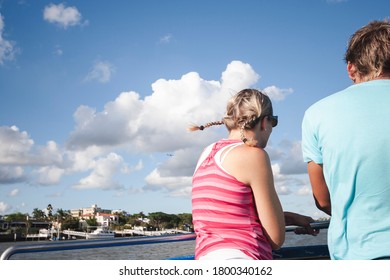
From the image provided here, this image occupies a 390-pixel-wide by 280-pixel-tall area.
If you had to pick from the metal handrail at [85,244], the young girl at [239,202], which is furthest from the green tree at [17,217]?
the young girl at [239,202]

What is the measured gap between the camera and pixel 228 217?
5.90 ft

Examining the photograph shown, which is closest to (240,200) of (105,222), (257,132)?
(257,132)

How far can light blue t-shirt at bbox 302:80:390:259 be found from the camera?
1463 mm

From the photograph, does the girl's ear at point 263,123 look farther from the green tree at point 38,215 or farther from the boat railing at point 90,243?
the green tree at point 38,215

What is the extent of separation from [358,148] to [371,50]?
0.44 metres

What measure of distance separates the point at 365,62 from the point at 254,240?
0.87 metres

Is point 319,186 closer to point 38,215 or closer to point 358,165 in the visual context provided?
point 358,165

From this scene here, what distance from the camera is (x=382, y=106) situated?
1543mm

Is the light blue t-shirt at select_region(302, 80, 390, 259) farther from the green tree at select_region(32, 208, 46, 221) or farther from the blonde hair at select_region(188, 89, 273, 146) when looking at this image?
the green tree at select_region(32, 208, 46, 221)

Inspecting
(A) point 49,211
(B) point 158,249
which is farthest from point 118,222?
(B) point 158,249

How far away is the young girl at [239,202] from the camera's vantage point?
1.78 metres

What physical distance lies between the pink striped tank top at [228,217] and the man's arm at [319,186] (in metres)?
0.28

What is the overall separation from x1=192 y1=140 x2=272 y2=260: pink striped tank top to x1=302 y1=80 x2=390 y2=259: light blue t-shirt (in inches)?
12.5
